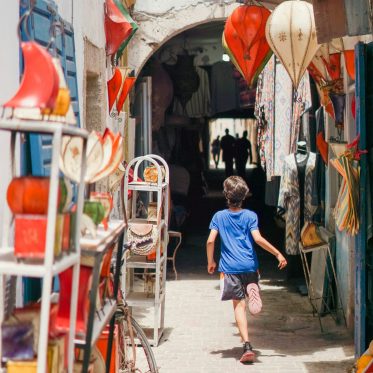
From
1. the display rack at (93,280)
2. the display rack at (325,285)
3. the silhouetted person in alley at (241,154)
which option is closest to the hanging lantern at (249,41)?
the display rack at (325,285)

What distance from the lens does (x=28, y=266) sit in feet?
10.7

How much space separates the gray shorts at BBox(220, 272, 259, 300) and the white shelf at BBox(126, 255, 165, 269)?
83 cm

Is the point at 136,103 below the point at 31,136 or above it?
above

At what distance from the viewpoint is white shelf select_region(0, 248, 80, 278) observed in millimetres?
3221

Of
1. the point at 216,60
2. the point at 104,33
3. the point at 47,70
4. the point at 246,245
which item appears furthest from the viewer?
the point at 216,60

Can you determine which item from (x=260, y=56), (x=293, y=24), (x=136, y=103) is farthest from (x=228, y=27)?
(x=136, y=103)

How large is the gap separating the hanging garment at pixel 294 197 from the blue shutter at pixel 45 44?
4800mm

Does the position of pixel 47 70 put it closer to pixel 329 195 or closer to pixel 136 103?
pixel 329 195

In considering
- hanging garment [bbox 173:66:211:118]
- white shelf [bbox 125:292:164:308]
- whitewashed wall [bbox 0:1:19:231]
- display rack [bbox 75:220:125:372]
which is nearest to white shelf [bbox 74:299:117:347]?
display rack [bbox 75:220:125:372]

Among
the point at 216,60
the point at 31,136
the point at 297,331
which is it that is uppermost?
the point at 216,60

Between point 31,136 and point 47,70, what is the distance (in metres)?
1.47

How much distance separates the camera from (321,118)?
10.5 meters

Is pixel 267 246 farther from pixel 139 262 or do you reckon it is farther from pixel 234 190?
pixel 139 262

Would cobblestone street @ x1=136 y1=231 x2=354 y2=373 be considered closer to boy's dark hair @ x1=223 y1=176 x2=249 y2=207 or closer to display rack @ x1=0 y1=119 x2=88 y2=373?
boy's dark hair @ x1=223 y1=176 x2=249 y2=207
